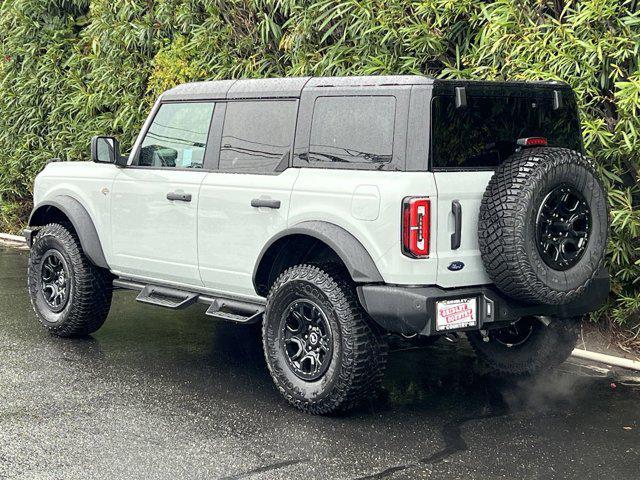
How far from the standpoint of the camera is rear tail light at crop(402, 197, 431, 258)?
5309mm

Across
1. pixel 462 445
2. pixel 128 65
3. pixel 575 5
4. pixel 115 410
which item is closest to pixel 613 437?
pixel 462 445

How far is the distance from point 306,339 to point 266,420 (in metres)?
0.51

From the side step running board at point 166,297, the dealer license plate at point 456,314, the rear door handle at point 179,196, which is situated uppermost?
the rear door handle at point 179,196

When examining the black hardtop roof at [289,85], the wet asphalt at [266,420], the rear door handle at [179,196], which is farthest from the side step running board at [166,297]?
the black hardtop roof at [289,85]

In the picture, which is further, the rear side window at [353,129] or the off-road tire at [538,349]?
the off-road tire at [538,349]

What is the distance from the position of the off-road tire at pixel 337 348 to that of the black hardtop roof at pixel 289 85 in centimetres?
104

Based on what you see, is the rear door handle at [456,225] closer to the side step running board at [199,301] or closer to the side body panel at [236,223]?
the side body panel at [236,223]

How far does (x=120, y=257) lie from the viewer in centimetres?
720

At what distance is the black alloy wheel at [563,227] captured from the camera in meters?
5.42

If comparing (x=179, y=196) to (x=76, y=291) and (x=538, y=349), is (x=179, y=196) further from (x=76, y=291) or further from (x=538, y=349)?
(x=538, y=349)

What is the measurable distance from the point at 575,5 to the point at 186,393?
3789 mm

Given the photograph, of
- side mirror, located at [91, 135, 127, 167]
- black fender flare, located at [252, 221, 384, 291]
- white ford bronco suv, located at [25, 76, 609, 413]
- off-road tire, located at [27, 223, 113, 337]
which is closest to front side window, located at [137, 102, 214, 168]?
white ford bronco suv, located at [25, 76, 609, 413]

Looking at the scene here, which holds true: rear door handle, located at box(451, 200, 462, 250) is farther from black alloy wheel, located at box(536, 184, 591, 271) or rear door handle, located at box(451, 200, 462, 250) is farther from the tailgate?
black alloy wheel, located at box(536, 184, 591, 271)

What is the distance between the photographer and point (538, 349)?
6.43 m
